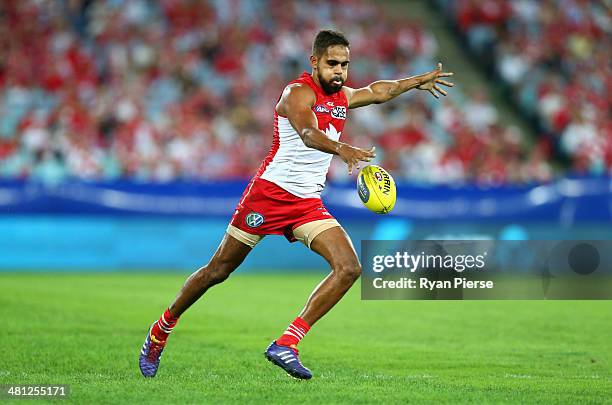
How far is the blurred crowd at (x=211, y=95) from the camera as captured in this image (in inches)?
807

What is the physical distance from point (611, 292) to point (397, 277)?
3484 millimetres

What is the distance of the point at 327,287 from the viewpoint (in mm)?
7832

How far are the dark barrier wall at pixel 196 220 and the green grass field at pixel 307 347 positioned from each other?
6.68 ft

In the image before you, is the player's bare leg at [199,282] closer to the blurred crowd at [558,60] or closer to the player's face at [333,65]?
the player's face at [333,65]

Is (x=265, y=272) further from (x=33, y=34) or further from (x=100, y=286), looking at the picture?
(x=33, y=34)

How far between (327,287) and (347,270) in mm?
203

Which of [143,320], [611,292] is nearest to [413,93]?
[611,292]

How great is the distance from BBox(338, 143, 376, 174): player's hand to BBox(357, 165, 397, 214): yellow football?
2.26ft

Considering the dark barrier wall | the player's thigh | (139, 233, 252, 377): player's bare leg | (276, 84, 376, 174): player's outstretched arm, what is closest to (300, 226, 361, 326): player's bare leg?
the player's thigh

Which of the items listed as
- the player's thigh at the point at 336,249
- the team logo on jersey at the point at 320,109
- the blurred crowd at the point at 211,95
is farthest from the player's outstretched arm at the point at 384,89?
the blurred crowd at the point at 211,95

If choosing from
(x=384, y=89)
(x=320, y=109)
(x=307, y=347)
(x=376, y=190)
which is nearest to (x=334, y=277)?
(x=376, y=190)

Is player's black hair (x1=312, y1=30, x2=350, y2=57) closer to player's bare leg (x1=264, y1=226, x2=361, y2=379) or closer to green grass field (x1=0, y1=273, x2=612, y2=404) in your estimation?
player's bare leg (x1=264, y1=226, x2=361, y2=379)

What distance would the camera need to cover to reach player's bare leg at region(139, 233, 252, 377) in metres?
8.15

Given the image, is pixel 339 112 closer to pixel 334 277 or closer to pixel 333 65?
pixel 333 65
